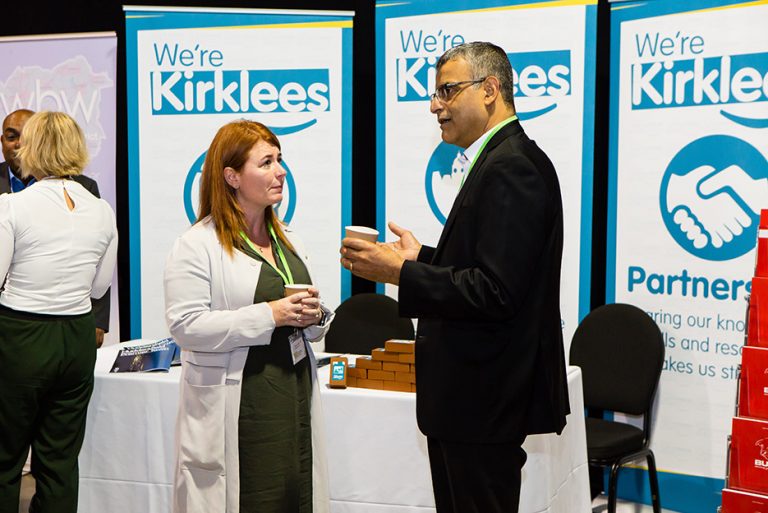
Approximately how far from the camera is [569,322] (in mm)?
4160

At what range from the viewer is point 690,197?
13.0ft

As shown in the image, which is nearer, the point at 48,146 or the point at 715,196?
the point at 48,146

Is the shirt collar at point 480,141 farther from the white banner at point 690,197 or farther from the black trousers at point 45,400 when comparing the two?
the white banner at point 690,197

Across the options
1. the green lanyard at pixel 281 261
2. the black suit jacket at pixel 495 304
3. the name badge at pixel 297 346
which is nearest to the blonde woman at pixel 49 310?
the green lanyard at pixel 281 261

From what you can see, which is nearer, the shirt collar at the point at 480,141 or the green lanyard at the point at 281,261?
the shirt collar at the point at 480,141

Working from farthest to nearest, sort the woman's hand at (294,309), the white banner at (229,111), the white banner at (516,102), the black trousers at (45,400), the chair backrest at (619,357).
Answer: the white banner at (229,111) → the white banner at (516,102) → the chair backrest at (619,357) → the black trousers at (45,400) → the woman's hand at (294,309)

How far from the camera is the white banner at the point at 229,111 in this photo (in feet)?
15.0

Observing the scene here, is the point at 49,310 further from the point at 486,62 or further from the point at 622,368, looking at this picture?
the point at 622,368

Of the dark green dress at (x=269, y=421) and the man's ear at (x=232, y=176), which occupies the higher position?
the man's ear at (x=232, y=176)

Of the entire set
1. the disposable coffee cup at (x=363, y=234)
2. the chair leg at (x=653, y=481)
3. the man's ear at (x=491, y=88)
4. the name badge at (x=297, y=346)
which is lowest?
the chair leg at (x=653, y=481)

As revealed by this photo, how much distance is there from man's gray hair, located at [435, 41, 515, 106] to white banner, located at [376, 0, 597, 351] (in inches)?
82.9

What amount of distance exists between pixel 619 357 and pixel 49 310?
2467 millimetres

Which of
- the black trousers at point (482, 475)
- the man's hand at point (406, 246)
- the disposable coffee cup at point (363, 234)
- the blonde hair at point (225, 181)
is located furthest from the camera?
the blonde hair at point (225, 181)

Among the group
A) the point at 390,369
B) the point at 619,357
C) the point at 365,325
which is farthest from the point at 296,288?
the point at 619,357
